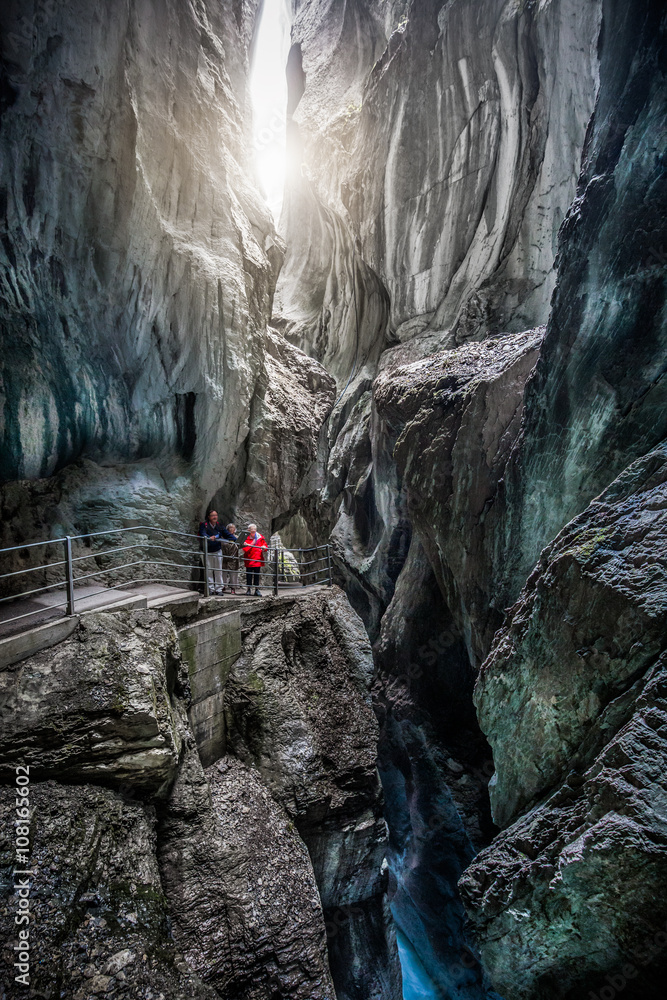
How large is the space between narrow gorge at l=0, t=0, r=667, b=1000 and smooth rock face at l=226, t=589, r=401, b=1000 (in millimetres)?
44

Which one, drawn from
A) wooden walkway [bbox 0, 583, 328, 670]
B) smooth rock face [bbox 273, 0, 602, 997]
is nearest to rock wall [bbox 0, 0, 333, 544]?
wooden walkway [bbox 0, 583, 328, 670]

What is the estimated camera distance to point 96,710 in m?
4.56

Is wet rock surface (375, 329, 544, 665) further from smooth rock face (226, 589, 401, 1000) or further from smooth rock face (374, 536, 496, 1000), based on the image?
smooth rock face (226, 589, 401, 1000)

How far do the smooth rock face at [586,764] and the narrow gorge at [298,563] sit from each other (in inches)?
1.6

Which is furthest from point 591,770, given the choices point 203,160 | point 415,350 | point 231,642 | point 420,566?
point 415,350

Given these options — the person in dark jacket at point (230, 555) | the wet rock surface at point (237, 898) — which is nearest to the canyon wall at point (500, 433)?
the wet rock surface at point (237, 898)

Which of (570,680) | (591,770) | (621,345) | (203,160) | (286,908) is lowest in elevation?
(286,908)

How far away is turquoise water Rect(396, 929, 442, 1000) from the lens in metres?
11.4

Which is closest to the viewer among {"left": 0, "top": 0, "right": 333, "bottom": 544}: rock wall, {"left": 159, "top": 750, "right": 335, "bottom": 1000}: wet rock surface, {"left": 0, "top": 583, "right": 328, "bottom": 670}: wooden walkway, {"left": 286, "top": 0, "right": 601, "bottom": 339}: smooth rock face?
{"left": 0, "top": 583, "right": 328, "bottom": 670}: wooden walkway

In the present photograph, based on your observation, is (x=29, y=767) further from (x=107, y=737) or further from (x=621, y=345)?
(x=621, y=345)

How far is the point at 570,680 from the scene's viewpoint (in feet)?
20.1

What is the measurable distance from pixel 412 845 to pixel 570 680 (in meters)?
9.38

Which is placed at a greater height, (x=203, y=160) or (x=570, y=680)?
(x=203, y=160)

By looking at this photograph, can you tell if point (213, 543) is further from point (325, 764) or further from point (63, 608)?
point (325, 764)
